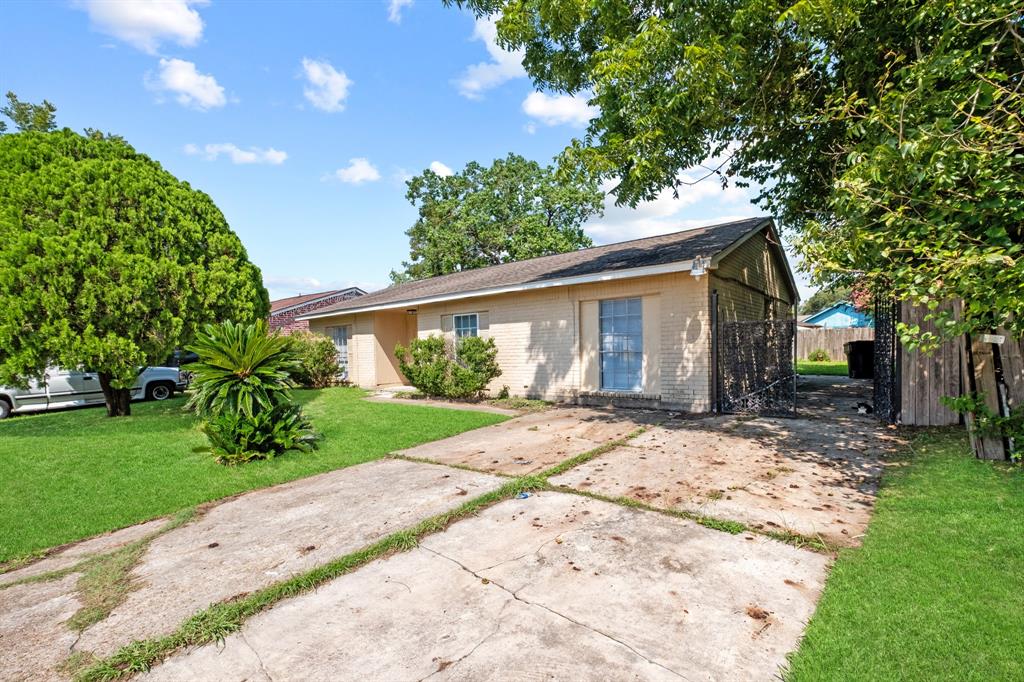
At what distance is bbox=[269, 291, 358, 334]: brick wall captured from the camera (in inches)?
1016

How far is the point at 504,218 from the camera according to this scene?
1080 inches

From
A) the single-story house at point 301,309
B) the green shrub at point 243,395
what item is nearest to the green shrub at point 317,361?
the green shrub at point 243,395

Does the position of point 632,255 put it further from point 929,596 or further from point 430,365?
point 929,596

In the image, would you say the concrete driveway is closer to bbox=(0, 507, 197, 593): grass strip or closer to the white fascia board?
bbox=(0, 507, 197, 593): grass strip

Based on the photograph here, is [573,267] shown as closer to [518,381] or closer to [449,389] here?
[518,381]

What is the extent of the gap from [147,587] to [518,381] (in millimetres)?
8894

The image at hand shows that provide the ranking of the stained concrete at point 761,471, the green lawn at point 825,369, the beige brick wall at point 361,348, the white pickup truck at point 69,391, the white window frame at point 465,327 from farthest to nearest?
the green lawn at point 825,369
the beige brick wall at point 361,348
the white window frame at point 465,327
the white pickup truck at point 69,391
the stained concrete at point 761,471

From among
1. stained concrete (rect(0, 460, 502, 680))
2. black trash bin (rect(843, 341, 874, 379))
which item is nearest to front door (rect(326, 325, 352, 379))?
stained concrete (rect(0, 460, 502, 680))

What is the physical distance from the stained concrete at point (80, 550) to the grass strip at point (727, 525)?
3.82m

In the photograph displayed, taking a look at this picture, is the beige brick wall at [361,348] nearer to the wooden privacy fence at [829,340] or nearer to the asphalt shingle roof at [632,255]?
the asphalt shingle roof at [632,255]

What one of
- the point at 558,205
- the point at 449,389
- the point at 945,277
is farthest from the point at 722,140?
the point at 558,205

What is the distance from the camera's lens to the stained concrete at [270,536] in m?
2.70

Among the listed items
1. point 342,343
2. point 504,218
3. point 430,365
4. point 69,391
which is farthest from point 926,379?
point 504,218

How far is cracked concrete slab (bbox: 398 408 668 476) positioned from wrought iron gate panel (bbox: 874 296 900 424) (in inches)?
133
